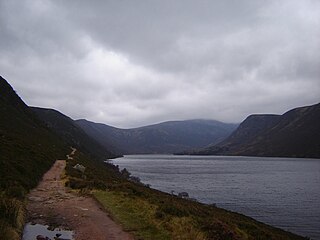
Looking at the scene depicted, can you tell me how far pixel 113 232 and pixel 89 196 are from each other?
11064 millimetres

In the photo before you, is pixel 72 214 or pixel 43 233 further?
pixel 72 214

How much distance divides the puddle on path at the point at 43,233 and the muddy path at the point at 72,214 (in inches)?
18.1

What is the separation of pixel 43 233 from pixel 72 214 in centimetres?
434

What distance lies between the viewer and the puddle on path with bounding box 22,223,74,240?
590 inches

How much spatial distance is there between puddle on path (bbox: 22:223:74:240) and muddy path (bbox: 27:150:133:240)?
460 millimetres

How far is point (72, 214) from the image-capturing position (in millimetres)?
20219

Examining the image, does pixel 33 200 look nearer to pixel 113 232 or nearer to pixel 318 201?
pixel 113 232

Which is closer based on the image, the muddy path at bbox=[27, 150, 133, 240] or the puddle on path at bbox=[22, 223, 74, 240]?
the puddle on path at bbox=[22, 223, 74, 240]

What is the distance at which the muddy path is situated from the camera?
1599cm

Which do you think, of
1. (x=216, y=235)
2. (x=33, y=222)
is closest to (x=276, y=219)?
(x=216, y=235)

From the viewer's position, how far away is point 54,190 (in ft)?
94.6

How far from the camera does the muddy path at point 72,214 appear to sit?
16.0m

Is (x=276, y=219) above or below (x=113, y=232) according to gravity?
below

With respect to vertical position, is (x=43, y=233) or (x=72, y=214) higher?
(x=72, y=214)
